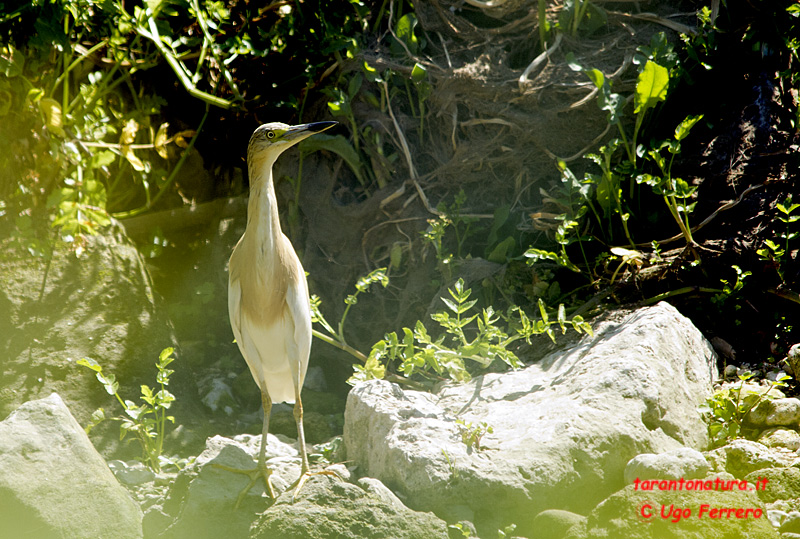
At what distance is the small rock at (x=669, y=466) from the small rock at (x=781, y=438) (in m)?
0.51

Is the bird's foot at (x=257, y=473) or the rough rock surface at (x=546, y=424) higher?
the rough rock surface at (x=546, y=424)

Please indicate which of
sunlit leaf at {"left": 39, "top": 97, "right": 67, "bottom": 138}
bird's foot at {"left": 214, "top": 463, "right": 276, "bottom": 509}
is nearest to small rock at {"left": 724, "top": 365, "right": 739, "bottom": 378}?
bird's foot at {"left": 214, "top": 463, "right": 276, "bottom": 509}

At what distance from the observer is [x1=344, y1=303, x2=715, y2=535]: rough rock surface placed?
8.51 ft

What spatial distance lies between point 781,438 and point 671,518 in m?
0.92

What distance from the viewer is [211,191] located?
192 inches

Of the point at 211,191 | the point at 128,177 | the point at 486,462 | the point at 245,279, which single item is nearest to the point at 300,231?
the point at 211,191

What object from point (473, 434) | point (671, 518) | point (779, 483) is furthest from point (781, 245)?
point (473, 434)

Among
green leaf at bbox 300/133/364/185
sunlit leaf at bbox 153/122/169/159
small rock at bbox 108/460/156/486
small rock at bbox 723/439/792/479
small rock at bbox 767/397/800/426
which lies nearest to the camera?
small rock at bbox 723/439/792/479

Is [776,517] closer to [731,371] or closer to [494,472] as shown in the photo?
[494,472]

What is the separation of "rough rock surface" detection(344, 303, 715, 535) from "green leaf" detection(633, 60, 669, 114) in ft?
3.79

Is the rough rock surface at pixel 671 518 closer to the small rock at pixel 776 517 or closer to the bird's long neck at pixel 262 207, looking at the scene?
the small rock at pixel 776 517

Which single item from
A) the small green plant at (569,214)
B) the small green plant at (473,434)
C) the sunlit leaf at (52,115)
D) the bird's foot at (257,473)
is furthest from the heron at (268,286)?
the small green plant at (569,214)

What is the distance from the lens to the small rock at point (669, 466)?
8.08 ft

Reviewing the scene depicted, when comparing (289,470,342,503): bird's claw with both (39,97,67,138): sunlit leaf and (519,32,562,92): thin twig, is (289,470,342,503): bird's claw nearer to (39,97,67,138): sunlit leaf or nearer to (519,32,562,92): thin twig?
(39,97,67,138): sunlit leaf
